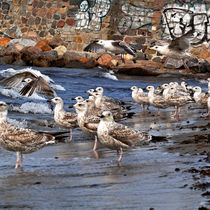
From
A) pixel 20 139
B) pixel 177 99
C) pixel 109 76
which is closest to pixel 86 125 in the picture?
pixel 20 139

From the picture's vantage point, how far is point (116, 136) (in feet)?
29.8

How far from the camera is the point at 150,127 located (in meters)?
13.0

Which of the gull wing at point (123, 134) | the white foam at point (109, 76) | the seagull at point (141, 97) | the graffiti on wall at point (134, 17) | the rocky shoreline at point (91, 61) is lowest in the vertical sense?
the white foam at point (109, 76)

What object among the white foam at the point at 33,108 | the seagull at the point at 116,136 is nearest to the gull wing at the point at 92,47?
the white foam at the point at 33,108

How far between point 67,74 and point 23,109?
36.8 feet

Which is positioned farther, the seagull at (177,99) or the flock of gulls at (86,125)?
the seagull at (177,99)

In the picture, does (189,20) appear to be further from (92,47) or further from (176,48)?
(92,47)

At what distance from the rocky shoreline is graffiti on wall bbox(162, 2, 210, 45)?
0.97 m

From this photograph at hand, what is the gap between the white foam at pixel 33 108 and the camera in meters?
16.3

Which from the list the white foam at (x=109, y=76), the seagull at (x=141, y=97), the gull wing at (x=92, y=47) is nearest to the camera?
the seagull at (x=141, y=97)

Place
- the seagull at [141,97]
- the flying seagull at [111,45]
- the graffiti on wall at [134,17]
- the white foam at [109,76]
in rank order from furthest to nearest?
the graffiti on wall at [134,17] < the white foam at [109,76] < the flying seagull at [111,45] < the seagull at [141,97]

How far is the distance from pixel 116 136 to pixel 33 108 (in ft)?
25.6

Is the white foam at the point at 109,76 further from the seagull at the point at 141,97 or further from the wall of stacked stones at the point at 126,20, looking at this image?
the seagull at the point at 141,97

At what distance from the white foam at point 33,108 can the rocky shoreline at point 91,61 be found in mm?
12571
